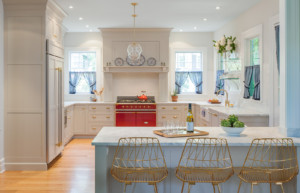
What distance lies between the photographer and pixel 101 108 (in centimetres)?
703

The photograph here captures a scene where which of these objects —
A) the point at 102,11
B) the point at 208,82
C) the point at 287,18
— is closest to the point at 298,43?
the point at 287,18

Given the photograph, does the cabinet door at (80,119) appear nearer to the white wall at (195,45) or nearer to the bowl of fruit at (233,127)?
the white wall at (195,45)

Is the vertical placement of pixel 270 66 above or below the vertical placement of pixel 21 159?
above

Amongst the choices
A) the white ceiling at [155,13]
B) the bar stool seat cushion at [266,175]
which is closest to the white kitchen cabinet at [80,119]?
the white ceiling at [155,13]

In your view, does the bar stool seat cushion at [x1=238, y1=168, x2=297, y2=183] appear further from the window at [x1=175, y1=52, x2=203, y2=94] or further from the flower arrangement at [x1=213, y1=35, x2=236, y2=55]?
the window at [x1=175, y1=52, x2=203, y2=94]

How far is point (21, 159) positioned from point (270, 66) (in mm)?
4119

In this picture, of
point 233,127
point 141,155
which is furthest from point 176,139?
point 233,127

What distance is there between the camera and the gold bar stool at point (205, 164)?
250 cm

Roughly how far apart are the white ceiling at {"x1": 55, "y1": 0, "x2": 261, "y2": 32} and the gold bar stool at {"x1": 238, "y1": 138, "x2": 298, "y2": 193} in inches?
114

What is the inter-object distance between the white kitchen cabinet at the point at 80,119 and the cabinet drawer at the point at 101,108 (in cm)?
15

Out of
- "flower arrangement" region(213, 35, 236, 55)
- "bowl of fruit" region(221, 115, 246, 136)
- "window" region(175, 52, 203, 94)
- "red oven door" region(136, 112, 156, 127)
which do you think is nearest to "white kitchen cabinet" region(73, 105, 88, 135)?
"red oven door" region(136, 112, 156, 127)

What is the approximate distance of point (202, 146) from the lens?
2.71 metres

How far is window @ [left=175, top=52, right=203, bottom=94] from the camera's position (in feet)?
25.1

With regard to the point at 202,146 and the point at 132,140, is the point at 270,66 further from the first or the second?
the point at 132,140
